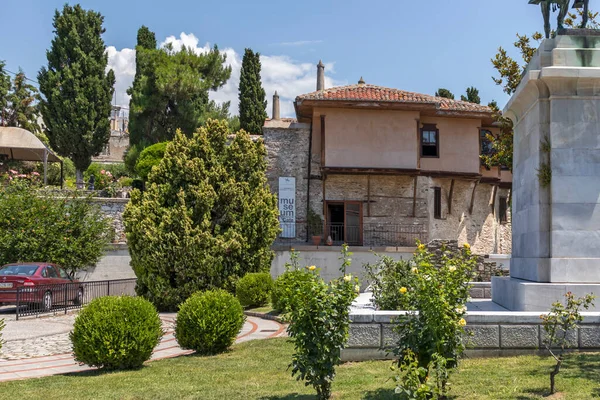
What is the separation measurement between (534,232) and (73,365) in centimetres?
768

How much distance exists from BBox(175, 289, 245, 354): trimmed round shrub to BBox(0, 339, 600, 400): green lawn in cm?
109

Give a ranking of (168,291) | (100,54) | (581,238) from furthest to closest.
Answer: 1. (100,54)
2. (168,291)
3. (581,238)

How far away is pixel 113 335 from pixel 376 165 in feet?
66.3

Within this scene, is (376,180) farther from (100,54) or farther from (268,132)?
(100,54)

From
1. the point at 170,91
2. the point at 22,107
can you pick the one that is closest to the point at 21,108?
the point at 22,107

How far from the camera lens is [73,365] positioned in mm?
10562

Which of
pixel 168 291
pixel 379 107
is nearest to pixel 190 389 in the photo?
pixel 168 291

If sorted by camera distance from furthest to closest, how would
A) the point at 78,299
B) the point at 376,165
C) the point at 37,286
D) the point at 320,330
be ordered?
the point at 376,165, the point at 78,299, the point at 37,286, the point at 320,330

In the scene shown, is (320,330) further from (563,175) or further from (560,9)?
(560,9)

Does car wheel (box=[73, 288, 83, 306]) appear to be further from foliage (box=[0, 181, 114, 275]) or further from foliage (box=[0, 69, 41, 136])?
foliage (box=[0, 69, 41, 136])

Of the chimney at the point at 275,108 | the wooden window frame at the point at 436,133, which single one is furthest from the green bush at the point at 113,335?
the chimney at the point at 275,108

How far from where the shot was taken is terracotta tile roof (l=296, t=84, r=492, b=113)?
27750 millimetres

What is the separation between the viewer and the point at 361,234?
28672 millimetres

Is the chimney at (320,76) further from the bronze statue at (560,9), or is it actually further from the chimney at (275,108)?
the bronze statue at (560,9)
